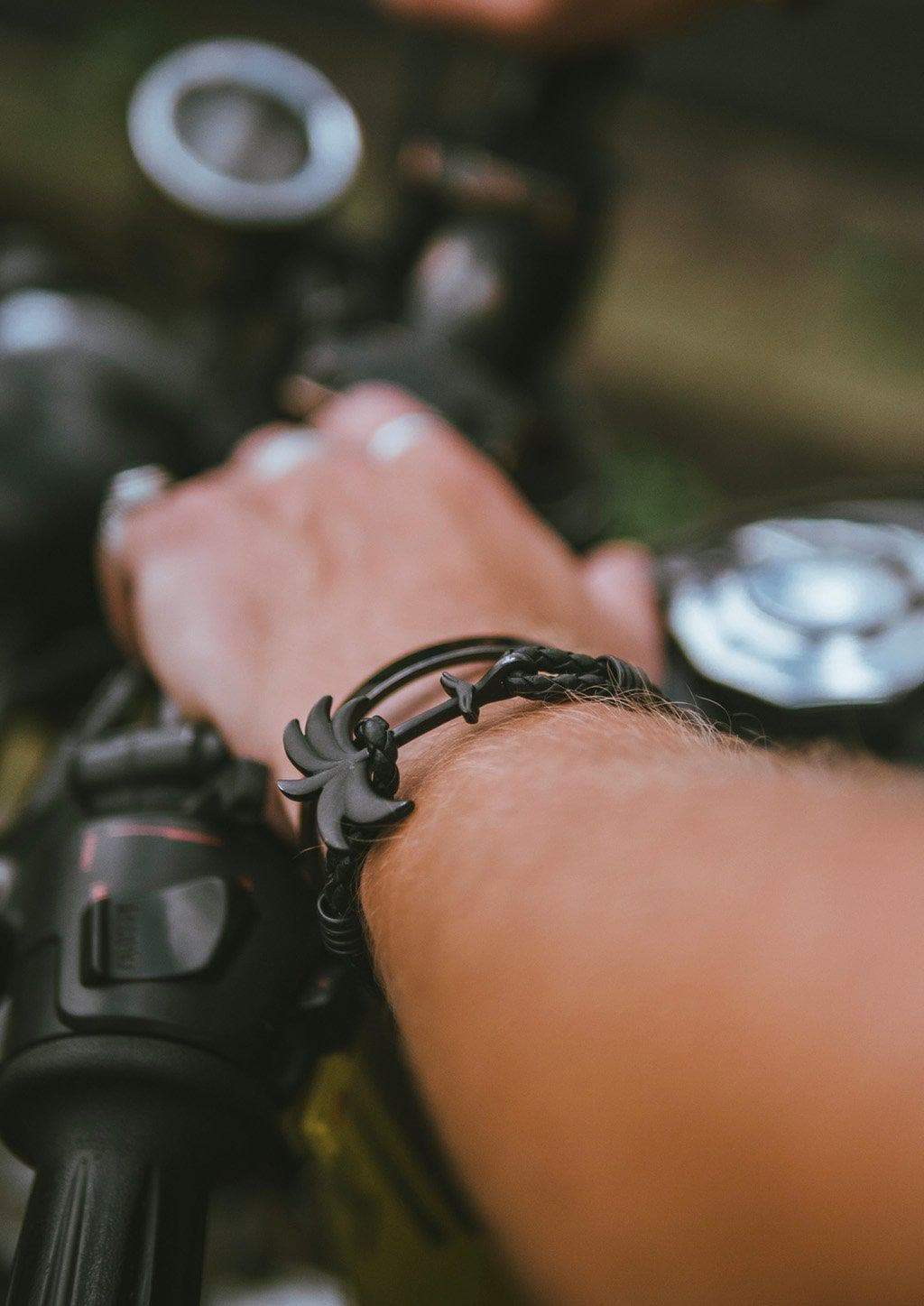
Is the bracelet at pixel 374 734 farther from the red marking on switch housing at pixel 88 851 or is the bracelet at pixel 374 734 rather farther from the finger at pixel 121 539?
the finger at pixel 121 539

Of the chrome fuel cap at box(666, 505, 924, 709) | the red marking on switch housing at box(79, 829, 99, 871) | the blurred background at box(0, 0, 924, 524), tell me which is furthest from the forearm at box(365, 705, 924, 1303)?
the blurred background at box(0, 0, 924, 524)

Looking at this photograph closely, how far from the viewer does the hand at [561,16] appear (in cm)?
86

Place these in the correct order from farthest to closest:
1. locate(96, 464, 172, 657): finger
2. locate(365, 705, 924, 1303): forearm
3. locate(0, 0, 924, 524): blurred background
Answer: locate(0, 0, 924, 524): blurred background, locate(96, 464, 172, 657): finger, locate(365, 705, 924, 1303): forearm

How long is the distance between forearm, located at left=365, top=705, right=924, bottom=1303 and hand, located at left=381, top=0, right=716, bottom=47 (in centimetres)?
77

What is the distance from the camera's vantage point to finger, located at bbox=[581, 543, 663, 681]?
634 mm

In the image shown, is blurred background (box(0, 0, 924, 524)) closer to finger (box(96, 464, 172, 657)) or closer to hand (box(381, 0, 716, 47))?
hand (box(381, 0, 716, 47))

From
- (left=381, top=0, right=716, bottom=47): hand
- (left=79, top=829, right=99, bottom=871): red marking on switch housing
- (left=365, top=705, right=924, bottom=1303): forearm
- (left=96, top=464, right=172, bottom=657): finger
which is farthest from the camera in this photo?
(left=381, top=0, right=716, bottom=47): hand

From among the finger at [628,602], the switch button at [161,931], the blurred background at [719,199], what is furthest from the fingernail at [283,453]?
the blurred background at [719,199]

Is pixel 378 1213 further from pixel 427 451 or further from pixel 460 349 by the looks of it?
pixel 460 349

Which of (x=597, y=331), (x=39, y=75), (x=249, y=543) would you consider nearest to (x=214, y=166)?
(x=249, y=543)

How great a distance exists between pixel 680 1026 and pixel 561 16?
86 centimetres

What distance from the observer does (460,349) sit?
2.63 feet

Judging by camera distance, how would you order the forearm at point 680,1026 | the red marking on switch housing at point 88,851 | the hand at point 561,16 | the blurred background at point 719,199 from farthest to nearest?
the blurred background at point 719,199, the hand at point 561,16, the red marking on switch housing at point 88,851, the forearm at point 680,1026

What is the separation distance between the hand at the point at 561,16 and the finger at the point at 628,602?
1.58ft
